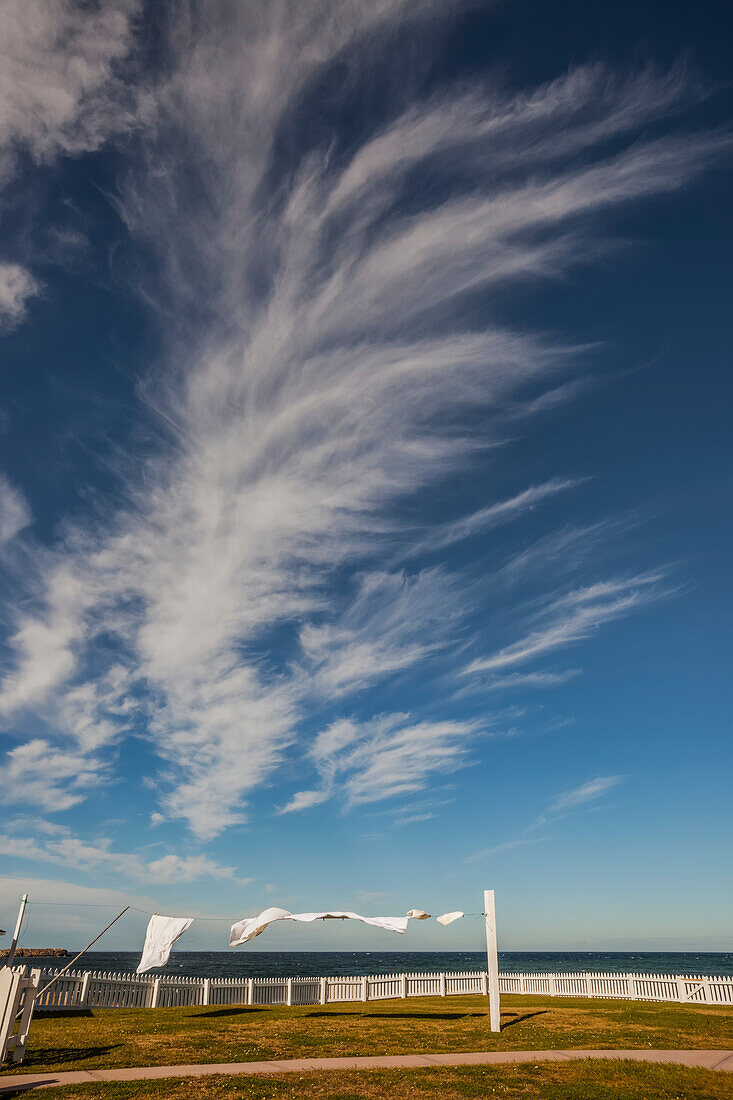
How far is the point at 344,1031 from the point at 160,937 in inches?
347

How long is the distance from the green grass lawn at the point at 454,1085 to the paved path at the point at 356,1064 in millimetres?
560

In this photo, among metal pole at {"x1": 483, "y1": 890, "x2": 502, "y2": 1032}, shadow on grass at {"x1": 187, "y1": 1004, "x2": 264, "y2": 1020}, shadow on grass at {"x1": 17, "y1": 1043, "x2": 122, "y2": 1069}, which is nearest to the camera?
shadow on grass at {"x1": 17, "y1": 1043, "x2": 122, "y2": 1069}

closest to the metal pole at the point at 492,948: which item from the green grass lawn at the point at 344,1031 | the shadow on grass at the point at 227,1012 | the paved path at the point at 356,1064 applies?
the green grass lawn at the point at 344,1031

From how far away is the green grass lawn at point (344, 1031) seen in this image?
13109mm

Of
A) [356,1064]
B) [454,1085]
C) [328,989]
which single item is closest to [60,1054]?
[356,1064]

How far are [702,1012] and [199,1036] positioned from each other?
16244mm

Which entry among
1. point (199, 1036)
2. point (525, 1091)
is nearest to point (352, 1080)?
point (525, 1091)

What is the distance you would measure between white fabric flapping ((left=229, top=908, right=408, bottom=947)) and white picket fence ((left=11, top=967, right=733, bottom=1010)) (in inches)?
137

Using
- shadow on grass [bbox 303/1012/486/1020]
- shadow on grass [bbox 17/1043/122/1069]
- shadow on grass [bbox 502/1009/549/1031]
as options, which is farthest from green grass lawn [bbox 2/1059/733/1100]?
shadow on grass [bbox 303/1012/486/1020]

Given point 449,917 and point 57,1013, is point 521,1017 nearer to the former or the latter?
point 449,917

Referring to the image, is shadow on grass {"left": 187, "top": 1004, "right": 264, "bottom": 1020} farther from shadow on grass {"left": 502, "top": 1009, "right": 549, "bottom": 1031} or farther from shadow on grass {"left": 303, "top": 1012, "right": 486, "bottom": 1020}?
shadow on grass {"left": 502, "top": 1009, "right": 549, "bottom": 1031}

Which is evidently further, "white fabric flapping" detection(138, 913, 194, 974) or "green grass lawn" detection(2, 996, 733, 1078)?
"white fabric flapping" detection(138, 913, 194, 974)

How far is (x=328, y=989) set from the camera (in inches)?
957

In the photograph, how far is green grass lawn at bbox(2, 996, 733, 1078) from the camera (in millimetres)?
13109
